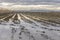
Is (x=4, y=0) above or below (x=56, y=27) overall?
above

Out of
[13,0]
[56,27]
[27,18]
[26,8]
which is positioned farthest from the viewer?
[13,0]

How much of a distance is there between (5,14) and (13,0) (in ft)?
1.16

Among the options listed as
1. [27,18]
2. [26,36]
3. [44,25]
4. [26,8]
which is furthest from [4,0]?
[26,36]

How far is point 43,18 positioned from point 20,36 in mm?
310

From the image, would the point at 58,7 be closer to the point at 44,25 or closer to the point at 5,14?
the point at 44,25

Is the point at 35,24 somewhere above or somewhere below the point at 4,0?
below

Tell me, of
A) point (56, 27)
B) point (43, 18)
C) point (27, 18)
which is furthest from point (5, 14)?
point (56, 27)

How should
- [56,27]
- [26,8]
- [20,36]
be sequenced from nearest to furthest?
[20,36] < [56,27] < [26,8]

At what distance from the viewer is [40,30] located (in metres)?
0.83

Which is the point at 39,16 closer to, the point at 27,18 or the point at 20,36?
the point at 27,18

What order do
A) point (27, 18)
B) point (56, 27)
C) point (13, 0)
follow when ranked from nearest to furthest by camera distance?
point (56, 27), point (27, 18), point (13, 0)

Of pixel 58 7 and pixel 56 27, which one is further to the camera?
pixel 58 7

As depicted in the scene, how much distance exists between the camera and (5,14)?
1025mm

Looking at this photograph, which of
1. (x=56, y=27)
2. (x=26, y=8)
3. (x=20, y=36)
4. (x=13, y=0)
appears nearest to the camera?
(x=20, y=36)
